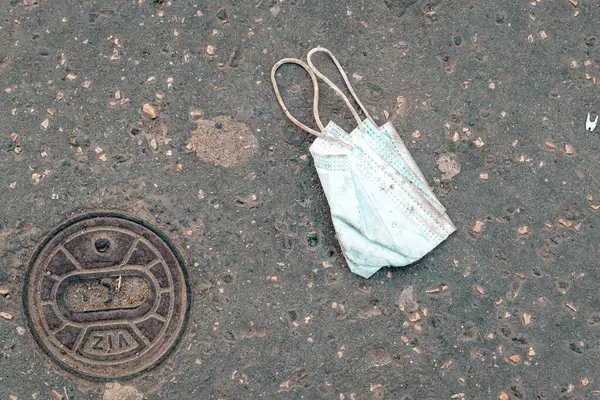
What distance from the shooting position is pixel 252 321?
261cm

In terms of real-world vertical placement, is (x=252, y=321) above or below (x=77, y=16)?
below

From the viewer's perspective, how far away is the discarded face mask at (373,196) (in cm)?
248

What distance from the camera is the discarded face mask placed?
2.48 metres

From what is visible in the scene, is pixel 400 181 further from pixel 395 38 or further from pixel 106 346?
pixel 106 346

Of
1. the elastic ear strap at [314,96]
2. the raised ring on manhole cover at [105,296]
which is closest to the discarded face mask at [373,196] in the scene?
the elastic ear strap at [314,96]

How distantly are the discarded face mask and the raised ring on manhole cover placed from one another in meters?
0.80

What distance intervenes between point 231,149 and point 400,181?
30.8 inches

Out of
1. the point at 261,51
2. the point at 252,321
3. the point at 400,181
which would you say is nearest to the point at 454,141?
the point at 400,181

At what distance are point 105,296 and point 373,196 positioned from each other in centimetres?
129

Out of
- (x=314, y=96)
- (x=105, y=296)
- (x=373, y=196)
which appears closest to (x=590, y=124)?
(x=373, y=196)

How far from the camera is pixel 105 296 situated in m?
2.55

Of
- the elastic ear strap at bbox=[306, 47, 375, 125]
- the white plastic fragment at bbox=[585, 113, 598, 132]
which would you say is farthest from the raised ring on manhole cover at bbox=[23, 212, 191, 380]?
the white plastic fragment at bbox=[585, 113, 598, 132]

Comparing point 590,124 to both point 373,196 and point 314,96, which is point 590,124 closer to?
point 373,196

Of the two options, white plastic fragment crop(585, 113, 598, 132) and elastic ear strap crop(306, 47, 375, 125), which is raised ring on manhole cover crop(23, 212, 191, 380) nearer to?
elastic ear strap crop(306, 47, 375, 125)
